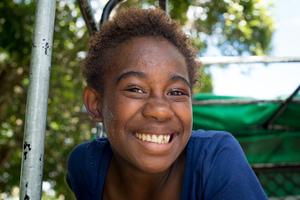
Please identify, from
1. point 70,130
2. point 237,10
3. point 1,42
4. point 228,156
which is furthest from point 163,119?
point 237,10

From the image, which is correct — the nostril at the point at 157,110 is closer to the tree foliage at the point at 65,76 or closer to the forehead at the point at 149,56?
the forehead at the point at 149,56

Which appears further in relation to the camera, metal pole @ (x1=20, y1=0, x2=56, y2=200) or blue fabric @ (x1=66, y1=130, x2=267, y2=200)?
blue fabric @ (x1=66, y1=130, x2=267, y2=200)

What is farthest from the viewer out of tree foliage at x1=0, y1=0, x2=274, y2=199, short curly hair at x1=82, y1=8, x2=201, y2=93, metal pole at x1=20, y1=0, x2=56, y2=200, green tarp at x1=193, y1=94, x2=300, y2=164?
tree foliage at x1=0, y1=0, x2=274, y2=199

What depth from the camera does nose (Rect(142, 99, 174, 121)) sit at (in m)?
1.34

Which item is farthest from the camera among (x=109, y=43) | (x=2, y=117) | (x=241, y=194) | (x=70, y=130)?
(x=70, y=130)

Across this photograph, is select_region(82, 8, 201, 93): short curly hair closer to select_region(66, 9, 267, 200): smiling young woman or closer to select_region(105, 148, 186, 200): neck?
select_region(66, 9, 267, 200): smiling young woman

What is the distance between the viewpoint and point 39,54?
3.31 ft

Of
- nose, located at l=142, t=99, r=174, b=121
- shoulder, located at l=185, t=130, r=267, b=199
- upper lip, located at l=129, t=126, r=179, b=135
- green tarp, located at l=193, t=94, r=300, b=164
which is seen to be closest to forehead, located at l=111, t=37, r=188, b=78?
nose, located at l=142, t=99, r=174, b=121

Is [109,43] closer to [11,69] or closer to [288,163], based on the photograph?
[288,163]

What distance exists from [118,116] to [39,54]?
51cm

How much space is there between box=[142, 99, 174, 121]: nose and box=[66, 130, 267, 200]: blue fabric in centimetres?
28

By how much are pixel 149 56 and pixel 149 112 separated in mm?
277

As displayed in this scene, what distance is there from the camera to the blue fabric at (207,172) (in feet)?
4.29

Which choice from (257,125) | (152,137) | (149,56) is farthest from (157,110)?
(257,125)
